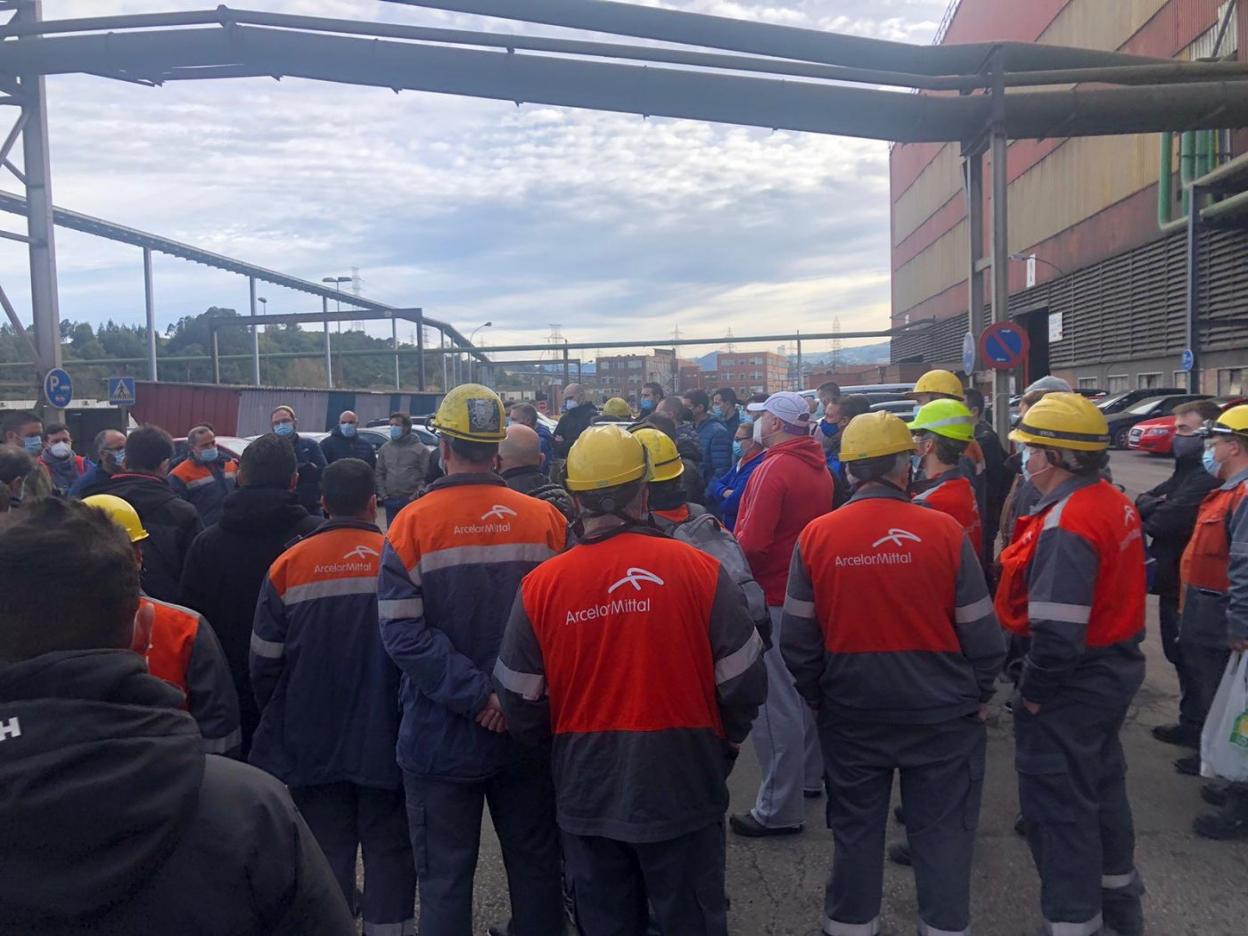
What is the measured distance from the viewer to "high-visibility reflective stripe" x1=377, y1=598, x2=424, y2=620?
2914 mm

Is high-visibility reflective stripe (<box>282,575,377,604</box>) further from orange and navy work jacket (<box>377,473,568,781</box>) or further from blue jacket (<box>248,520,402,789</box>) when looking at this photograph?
orange and navy work jacket (<box>377,473,568,781</box>)

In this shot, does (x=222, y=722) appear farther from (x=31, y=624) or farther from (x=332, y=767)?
(x=31, y=624)

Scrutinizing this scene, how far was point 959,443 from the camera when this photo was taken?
4.52m

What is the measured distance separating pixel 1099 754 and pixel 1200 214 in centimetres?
2393

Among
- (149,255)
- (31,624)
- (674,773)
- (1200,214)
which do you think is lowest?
(674,773)

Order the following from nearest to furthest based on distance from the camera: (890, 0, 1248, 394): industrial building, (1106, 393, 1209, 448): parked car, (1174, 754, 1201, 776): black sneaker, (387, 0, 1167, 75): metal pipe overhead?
(1174, 754, 1201, 776): black sneaker
(387, 0, 1167, 75): metal pipe overhead
(890, 0, 1248, 394): industrial building
(1106, 393, 1209, 448): parked car

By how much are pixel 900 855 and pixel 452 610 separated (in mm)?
2483

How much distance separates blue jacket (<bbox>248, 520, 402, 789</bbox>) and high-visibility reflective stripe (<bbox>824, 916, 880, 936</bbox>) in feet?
5.37

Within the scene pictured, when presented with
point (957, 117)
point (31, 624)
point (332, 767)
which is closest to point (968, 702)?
point (332, 767)

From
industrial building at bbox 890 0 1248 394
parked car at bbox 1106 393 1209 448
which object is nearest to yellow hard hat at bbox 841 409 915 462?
industrial building at bbox 890 0 1248 394

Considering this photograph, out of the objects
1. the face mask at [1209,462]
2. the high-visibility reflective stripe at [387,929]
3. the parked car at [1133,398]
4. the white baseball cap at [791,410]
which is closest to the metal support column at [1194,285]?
the parked car at [1133,398]

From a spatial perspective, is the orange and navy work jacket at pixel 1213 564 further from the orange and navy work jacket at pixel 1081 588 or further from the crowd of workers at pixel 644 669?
the orange and navy work jacket at pixel 1081 588

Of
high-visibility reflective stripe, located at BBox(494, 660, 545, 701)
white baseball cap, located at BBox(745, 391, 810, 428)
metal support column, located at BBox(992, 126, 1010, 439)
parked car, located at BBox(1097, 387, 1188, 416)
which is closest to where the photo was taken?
high-visibility reflective stripe, located at BBox(494, 660, 545, 701)

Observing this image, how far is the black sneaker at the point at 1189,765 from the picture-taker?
480 centimetres
